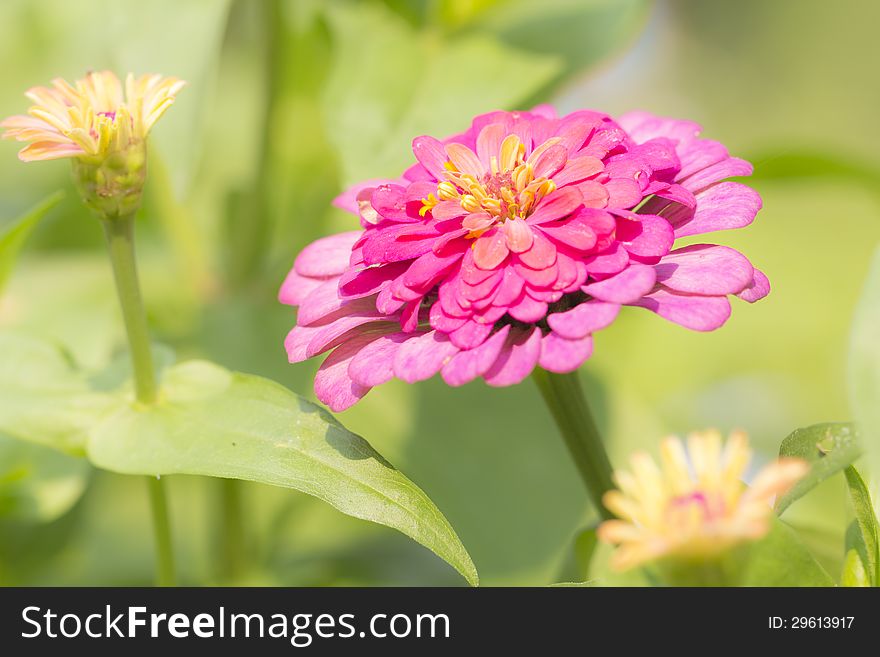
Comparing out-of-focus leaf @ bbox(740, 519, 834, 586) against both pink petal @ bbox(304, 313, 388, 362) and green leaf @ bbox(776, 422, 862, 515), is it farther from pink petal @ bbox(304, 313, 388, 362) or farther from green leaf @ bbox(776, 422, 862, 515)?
pink petal @ bbox(304, 313, 388, 362)

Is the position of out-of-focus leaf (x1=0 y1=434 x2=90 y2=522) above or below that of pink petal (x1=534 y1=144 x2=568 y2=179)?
below

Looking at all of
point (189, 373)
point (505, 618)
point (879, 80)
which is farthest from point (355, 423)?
point (879, 80)

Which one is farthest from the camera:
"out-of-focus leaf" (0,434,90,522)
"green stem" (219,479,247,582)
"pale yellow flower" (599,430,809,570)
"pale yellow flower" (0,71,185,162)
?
"green stem" (219,479,247,582)

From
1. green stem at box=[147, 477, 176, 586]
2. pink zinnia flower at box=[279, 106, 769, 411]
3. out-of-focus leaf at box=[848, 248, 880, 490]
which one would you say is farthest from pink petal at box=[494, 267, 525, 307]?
green stem at box=[147, 477, 176, 586]

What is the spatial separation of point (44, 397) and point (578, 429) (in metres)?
0.24

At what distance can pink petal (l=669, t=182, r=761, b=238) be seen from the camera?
35 centimetres

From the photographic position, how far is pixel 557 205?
345 millimetres

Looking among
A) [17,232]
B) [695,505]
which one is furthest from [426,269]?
[17,232]

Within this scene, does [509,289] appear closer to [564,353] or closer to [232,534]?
[564,353]

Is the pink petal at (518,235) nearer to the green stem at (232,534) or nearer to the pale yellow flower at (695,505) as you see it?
the pale yellow flower at (695,505)

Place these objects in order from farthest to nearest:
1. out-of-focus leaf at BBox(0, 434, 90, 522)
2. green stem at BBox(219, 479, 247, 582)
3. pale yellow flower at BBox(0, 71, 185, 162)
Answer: green stem at BBox(219, 479, 247, 582) → out-of-focus leaf at BBox(0, 434, 90, 522) → pale yellow flower at BBox(0, 71, 185, 162)

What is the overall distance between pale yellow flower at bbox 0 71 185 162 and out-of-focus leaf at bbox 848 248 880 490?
26 cm

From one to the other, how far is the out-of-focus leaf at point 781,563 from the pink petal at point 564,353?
0.26ft

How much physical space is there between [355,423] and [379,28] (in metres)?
0.26
